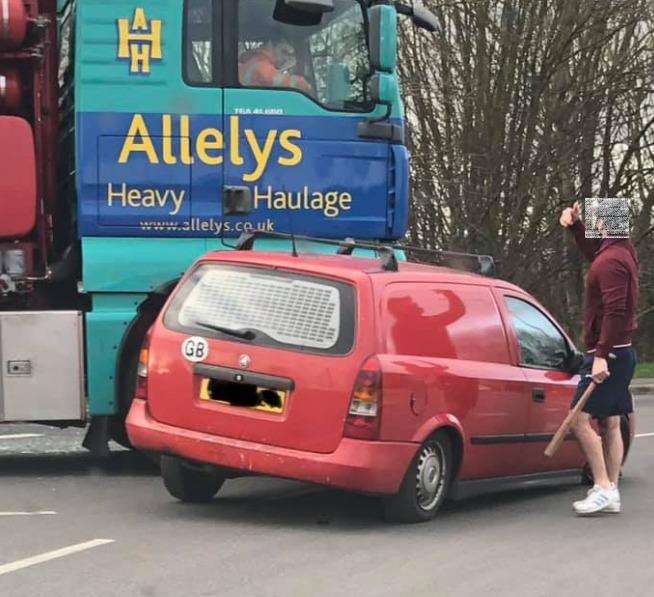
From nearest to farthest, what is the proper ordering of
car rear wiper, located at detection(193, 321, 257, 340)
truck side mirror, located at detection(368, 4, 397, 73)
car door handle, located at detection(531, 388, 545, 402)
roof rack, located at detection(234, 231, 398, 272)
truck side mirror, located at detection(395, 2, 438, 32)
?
car rear wiper, located at detection(193, 321, 257, 340) < roof rack, located at detection(234, 231, 398, 272) < car door handle, located at detection(531, 388, 545, 402) < truck side mirror, located at detection(368, 4, 397, 73) < truck side mirror, located at detection(395, 2, 438, 32)

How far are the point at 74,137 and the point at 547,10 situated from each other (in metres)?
15.2

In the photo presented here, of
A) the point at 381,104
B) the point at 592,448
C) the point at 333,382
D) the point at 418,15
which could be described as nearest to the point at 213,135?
the point at 381,104

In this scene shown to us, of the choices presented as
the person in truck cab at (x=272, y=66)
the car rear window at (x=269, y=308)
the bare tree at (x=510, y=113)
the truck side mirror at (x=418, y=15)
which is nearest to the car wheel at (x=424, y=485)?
the car rear window at (x=269, y=308)

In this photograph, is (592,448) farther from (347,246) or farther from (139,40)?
(139,40)

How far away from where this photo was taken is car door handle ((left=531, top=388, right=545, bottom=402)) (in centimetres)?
851

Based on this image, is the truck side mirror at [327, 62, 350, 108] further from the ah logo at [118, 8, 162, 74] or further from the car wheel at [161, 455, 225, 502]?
the car wheel at [161, 455, 225, 502]

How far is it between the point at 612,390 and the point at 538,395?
56cm

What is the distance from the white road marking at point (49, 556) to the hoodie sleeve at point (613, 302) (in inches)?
122

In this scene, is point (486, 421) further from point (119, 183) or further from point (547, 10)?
point (547, 10)

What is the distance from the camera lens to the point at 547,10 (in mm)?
23094

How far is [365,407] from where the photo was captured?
717 centimetres

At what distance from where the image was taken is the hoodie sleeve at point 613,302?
26.2 ft

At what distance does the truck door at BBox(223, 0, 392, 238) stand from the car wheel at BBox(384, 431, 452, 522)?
2.42m

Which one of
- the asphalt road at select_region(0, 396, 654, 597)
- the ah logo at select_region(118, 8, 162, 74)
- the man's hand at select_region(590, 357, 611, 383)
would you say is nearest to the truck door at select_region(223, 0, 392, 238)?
the ah logo at select_region(118, 8, 162, 74)
